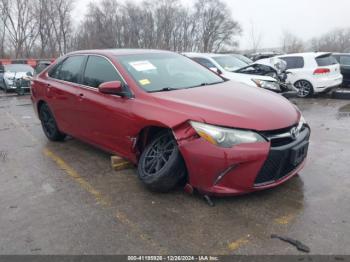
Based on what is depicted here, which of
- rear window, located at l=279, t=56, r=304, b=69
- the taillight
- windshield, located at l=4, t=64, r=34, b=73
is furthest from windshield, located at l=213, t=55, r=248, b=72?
windshield, located at l=4, t=64, r=34, b=73

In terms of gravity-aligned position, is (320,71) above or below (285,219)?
above

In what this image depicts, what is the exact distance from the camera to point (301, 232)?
10.2 ft

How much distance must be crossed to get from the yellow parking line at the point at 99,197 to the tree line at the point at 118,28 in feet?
159

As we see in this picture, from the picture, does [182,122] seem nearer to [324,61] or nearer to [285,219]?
[285,219]

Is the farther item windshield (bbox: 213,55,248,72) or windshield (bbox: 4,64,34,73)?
windshield (bbox: 4,64,34,73)

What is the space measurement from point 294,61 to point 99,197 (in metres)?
9.76

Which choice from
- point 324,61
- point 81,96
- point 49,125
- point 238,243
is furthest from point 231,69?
point 238,243

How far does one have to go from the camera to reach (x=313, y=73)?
11328mm

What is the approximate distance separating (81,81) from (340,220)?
12.1ft

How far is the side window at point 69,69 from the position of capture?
5289mm

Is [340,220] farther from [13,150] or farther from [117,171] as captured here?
[13,150]

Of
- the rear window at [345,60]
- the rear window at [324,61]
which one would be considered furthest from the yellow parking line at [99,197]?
the rear window at [345,60]

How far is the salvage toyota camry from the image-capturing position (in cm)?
333

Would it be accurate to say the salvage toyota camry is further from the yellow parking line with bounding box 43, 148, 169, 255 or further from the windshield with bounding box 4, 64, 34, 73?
the windshield with bounding box 4, 64, 34, 73
